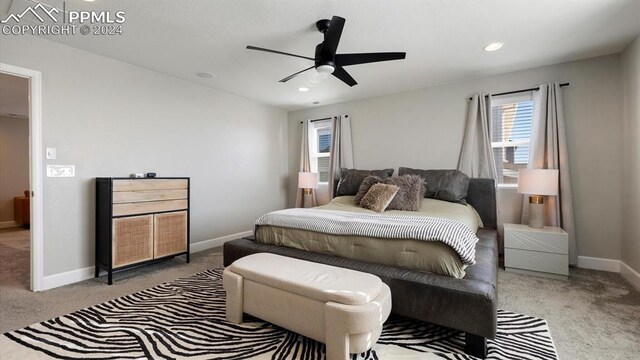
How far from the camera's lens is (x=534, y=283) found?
2695mm

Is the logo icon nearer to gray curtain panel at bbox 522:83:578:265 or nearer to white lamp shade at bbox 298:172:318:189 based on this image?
white lamp shade at bbox 298:172:318:189

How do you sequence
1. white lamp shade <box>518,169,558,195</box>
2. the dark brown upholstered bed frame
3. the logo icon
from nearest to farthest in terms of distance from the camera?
the dark brown upholstered bed frame → the logo icon → white lamp shade <box>518,169,558,195</box>

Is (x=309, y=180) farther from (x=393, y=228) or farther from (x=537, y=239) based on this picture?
(x=537, y=239)

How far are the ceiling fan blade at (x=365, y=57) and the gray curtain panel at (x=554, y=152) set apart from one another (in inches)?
85.3

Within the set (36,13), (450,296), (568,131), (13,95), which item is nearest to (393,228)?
(450,296)

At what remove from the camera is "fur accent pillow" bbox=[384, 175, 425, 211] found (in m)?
3.09

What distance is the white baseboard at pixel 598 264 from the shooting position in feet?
9.68

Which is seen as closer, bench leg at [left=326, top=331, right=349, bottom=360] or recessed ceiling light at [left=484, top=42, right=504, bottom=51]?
bench leg at [left=326, top=331, right=349, bottom=360]

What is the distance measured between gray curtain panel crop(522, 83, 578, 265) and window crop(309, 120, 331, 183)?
3062 mm

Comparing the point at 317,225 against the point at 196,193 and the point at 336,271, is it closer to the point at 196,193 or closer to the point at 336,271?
the point at 336,271

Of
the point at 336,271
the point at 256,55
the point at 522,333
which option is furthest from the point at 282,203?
the point at 522,333

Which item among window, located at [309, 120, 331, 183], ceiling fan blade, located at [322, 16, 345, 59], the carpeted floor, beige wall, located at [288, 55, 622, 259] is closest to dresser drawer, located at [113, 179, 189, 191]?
the carpeted floor

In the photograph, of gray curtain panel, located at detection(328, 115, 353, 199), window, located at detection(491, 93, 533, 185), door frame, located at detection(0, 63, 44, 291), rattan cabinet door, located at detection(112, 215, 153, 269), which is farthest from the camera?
gray curtain panel, located at detection(328, 115, 353, 199)

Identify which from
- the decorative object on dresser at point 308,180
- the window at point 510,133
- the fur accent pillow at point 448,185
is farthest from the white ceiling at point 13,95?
the window at point 510,133
